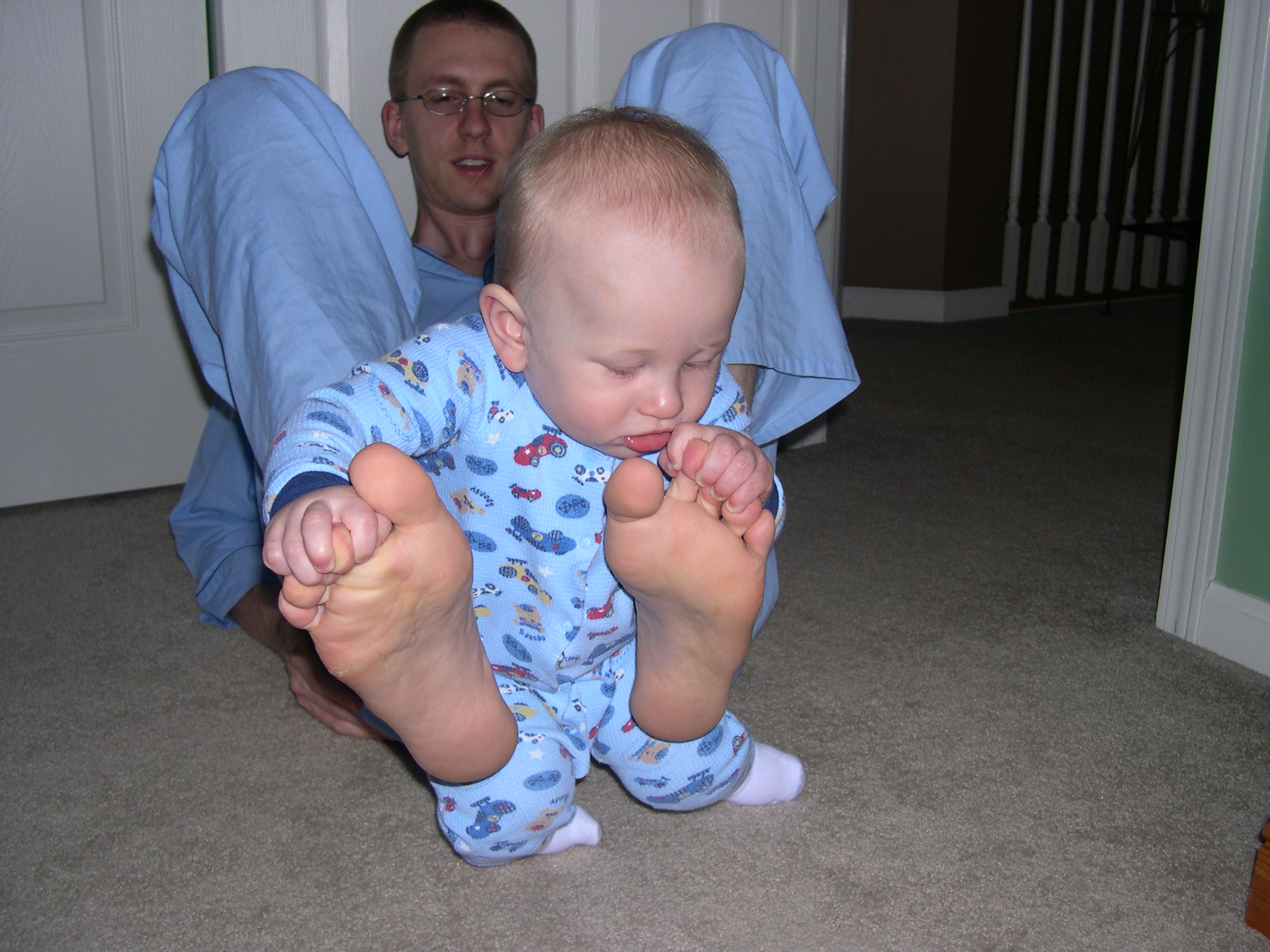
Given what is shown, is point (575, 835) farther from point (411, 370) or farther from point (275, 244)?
point (275, 244)

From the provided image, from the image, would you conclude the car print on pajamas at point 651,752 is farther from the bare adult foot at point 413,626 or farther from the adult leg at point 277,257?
the adult leg at point 277,257

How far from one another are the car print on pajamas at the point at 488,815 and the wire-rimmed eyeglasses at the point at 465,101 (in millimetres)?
910

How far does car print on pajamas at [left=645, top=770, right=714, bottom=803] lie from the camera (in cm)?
80

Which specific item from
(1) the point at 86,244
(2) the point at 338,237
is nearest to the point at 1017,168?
(1) the point at 86,244

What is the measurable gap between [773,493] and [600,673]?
0.21m

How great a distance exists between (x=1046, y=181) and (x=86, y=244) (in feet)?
10.2

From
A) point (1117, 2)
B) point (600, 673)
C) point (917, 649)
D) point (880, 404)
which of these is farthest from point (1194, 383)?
point (1117, 2)

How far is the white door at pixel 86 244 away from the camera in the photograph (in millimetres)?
1439

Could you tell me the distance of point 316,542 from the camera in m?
0.53

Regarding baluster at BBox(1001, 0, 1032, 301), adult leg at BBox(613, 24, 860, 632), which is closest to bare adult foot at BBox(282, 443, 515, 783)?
adult leg at BBox(613, 24, 860, 632)

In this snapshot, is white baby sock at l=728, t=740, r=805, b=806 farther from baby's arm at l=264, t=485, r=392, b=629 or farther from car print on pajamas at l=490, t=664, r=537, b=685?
baby's arm at l=264, t=485, r=392, b=629

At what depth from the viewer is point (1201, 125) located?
13.0 ft

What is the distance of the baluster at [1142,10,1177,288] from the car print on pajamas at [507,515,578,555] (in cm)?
366

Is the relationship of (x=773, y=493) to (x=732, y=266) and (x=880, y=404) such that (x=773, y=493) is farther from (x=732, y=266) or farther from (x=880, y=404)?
(x=880, y=404)
